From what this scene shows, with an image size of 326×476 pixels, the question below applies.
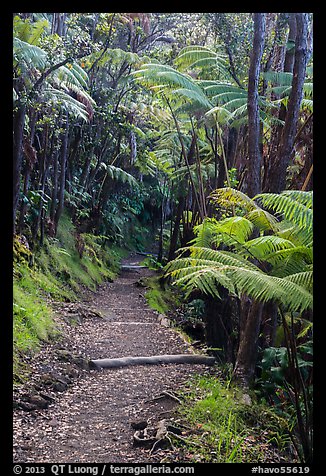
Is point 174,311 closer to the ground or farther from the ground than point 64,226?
closer to the ground

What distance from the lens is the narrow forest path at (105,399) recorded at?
2486mm

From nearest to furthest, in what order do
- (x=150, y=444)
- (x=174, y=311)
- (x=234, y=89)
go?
(x=150, y=444)
(x=234, y=89)
(x=174, y=311)

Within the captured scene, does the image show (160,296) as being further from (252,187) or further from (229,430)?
(229,430)

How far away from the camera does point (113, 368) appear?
4.01 metres

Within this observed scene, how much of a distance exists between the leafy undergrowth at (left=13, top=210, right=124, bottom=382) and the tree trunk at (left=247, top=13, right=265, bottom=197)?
205 centimetres

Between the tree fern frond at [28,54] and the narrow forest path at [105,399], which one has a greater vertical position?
the tree fern frond at [28,54]

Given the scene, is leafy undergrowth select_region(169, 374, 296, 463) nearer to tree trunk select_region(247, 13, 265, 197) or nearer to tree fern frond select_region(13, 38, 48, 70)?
tree trunk select_region(247, 13, 265, 197)

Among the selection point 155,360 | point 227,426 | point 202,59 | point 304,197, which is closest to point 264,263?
point 304,197

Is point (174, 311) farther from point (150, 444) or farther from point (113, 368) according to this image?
point (150, 444)

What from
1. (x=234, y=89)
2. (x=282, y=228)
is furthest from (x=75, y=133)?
(x=282, y=228)

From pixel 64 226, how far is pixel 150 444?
19.2 feet

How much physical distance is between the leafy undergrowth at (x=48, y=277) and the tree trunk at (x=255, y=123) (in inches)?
80.5

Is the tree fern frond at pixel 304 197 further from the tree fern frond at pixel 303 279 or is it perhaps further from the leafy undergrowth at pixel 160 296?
the leafy undergrowth at pixel 160 296

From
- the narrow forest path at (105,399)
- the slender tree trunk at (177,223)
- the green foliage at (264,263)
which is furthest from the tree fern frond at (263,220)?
the slender tree trunk at (177,223)
